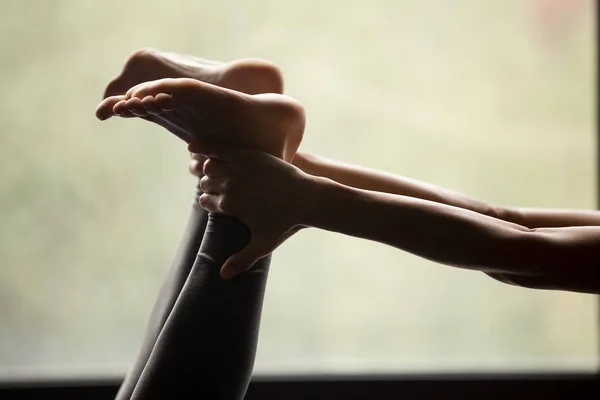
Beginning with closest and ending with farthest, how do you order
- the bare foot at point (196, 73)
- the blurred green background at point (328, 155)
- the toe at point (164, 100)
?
the toe at point (164, 100) < the bare foot at point (196, 73) < the blurred green background at point (328, 155)

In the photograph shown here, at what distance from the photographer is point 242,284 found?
26.4 inches

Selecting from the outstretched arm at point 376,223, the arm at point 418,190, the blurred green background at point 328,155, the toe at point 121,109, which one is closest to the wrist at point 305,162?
the arm at point 418,190

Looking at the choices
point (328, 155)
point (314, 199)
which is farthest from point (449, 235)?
point (328, 155)

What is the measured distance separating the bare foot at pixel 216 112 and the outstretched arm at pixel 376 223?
0.06ft

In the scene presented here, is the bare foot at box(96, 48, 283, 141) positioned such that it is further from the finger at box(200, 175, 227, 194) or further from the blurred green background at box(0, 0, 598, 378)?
the blurred green background at box(0, 0, 598, 378)

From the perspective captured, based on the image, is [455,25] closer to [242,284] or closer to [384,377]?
[384,377]

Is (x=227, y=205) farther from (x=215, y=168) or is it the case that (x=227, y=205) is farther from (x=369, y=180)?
(x=369, y=180)

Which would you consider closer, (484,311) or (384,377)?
(384,377)

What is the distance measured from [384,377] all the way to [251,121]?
88 centimetres

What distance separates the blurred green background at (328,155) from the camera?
1284 mm

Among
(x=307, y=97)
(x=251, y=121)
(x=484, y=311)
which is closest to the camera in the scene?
(x=251, y=121)

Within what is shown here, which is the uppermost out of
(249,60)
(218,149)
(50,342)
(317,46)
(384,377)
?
(317,46)

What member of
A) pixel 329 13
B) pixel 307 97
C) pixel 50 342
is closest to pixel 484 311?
pixel 307 97

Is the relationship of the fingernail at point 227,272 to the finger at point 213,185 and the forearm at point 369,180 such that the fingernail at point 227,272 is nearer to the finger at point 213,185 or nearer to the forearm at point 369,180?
the finger at point 213,185
